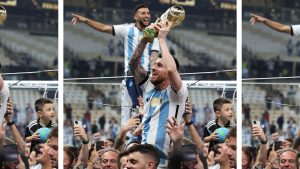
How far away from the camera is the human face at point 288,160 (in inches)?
324

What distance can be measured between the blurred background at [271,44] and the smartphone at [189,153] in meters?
4.44

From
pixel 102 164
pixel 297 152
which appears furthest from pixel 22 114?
pixel 297 152

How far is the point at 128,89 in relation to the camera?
8406 mm

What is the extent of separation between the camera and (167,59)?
7.21 m

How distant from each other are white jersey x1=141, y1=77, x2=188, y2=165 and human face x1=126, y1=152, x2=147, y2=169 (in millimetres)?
759

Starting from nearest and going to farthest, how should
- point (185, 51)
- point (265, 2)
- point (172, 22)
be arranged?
1. point (172, 22)
2. point (265, 2)
3. point (185, 51)

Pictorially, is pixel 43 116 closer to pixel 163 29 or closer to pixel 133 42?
pixel 133 42

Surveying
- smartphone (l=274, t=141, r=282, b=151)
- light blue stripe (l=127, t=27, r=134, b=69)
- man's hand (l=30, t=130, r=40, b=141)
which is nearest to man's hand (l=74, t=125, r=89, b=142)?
man's hand (l=30, t=130, r=40, b=141)

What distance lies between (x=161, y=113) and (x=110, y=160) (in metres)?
0.91

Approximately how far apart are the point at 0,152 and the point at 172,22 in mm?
2432

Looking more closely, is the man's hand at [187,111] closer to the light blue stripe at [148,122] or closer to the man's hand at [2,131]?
the light blue stripe at [148,122]

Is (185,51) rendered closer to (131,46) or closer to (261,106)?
(261,106)

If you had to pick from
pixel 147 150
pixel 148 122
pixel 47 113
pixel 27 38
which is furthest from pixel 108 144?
pixel 27 38

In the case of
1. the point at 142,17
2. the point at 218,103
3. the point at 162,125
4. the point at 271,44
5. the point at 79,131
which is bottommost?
the point at 79,131
